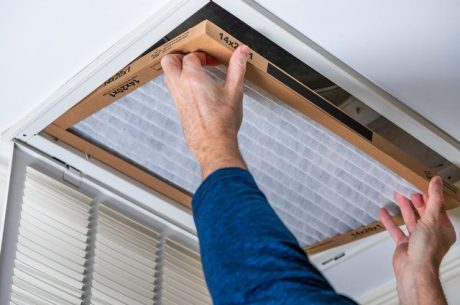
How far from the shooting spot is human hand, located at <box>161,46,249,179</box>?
4.37 feet

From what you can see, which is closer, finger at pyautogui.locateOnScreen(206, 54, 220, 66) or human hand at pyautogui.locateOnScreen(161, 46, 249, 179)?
human hand at pyautogui.locateOnScreen(161, 46, 249, 179)

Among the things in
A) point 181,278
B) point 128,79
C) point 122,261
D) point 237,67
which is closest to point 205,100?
point 237,67

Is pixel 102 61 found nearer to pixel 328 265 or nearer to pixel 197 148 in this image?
pixel 197 148

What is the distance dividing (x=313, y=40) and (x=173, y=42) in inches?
10.7

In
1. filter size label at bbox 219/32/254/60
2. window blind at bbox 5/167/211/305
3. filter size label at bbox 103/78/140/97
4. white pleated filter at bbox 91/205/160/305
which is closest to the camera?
filter size label at bbox 219/32/254/60

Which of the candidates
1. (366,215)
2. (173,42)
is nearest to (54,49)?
(173,42)

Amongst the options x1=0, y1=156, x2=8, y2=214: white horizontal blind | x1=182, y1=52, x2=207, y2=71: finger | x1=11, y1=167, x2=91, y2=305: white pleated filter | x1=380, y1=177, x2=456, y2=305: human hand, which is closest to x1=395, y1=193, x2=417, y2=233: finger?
x1=380, y1=177, x2=456, y2=305: human hand

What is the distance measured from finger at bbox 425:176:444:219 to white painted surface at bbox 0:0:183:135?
72 cm

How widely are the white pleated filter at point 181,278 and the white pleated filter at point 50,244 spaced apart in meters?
0.24

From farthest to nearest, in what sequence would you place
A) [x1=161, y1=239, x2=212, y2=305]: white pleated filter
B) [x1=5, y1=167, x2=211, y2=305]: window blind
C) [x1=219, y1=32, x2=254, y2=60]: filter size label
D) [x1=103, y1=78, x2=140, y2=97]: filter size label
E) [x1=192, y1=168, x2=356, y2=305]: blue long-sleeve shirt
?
[x1=161, y1=239, x2=212, y2=305]: white pleated filter → [x1=5, y1=167, x2=211, y2=305]: window blind → [x1=103, y1=78, x2=140, y2=97]: filter size label → [x1=219, y1=32, x2=254, y2=60]: filter size label → [x1=192, y1=168, x2=356, y2=305]: blue long-sleeve shirt

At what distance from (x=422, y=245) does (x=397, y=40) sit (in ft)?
1.53

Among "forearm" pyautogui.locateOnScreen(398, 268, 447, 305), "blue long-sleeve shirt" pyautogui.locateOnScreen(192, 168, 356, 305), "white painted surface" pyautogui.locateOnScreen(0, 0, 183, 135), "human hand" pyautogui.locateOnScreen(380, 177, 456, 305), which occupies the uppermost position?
"white painted surface" pyautogui.locateOnScreen(0, 0, 183, 135)

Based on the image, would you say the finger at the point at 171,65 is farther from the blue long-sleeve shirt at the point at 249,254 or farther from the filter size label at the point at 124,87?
the blue long-sleeve shirt at the point at 249,254

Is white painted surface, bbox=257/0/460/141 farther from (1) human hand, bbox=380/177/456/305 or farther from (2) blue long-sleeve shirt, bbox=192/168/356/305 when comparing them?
(2) blue long-sleeve shirt, bbox=192/168/356/305
